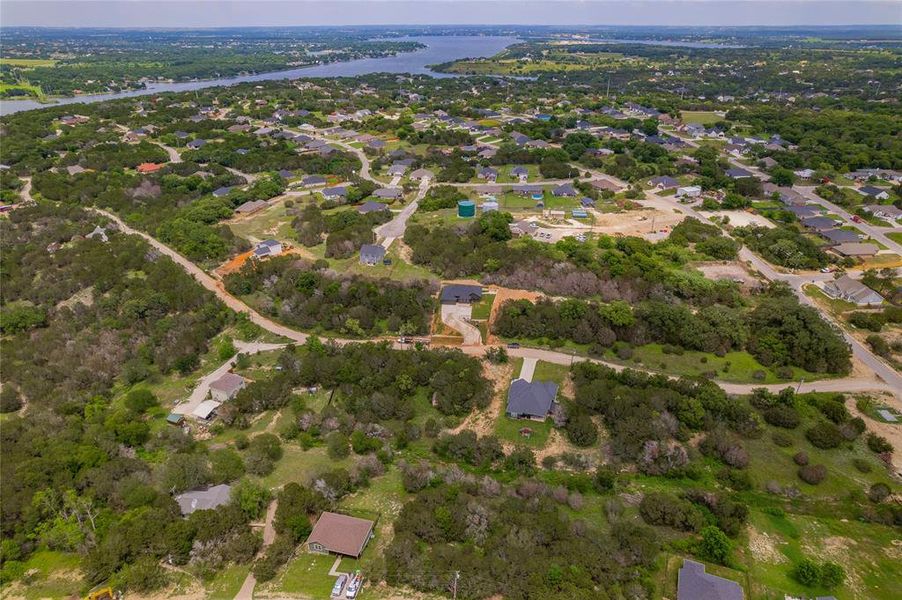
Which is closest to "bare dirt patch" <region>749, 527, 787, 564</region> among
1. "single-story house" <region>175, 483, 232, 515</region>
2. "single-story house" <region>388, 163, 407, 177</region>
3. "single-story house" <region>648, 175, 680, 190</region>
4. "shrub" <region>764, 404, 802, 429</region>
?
"shrub" <region>764, 404, 802, 429</region>

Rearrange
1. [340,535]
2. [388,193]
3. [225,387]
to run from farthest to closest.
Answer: [388,193] < [225,387] < [340,535]

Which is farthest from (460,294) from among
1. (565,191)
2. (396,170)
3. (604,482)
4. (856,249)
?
(396,170)

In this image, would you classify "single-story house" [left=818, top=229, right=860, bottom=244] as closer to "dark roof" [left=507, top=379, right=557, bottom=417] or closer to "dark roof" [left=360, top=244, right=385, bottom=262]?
"dark roof" [left=507, top=379, right=557, bottom=417]

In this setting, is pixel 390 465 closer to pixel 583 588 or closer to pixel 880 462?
pixel 583 588

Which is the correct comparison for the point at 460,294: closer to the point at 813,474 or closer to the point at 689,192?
the point at 813,474

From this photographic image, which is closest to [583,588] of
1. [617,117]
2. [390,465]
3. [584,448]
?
[584,448]

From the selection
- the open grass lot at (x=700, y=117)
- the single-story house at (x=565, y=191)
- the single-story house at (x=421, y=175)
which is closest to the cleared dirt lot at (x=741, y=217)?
the single-story house at (x=565, y=191)

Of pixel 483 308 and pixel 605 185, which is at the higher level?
pixel 605 185
